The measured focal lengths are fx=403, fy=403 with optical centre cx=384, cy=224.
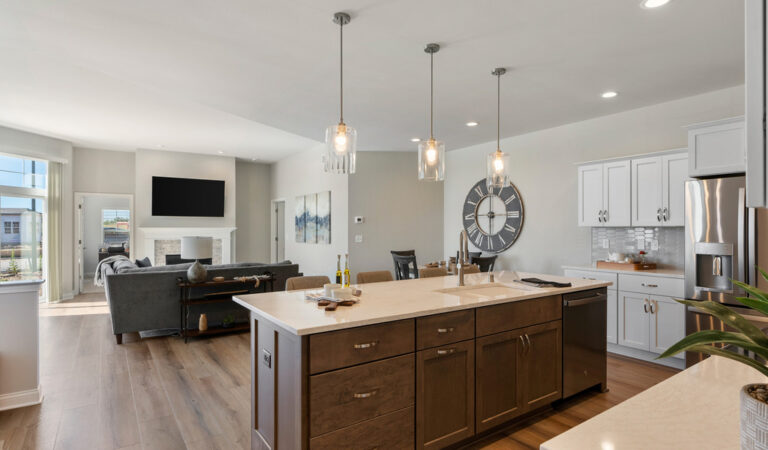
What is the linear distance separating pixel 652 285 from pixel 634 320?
42cm

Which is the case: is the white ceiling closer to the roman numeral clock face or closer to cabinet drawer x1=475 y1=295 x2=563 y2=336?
the roman numeral clock face

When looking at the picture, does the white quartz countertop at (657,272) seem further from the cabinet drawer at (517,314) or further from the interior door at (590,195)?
the cabinet drawer at (517,314)

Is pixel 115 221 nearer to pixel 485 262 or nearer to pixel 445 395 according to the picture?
pixel 485 262

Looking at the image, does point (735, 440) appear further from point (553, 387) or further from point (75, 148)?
point (75, 148)

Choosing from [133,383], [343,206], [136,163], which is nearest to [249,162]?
[136,163]

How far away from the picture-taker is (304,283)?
3.07m

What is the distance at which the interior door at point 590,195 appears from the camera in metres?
4.58

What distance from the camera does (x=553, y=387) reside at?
287cm

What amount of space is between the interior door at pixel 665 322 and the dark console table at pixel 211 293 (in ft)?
14.2

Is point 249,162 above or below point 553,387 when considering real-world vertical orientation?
above

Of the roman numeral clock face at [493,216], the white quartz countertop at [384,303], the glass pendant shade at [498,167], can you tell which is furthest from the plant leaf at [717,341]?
the roman numeral clock face at [493,216]

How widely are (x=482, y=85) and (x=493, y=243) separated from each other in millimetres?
2901

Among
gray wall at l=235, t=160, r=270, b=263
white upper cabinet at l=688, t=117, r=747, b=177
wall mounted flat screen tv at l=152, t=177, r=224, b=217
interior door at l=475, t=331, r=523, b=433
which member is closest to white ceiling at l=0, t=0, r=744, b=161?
white upper cabinet at l=688, t=117, r=747, b=177

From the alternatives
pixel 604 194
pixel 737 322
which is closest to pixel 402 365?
pixel 737 322
